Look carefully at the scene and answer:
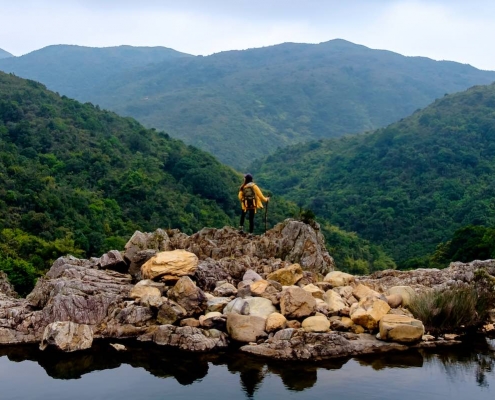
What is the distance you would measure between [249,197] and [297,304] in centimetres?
629

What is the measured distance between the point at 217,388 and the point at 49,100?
59941 mm

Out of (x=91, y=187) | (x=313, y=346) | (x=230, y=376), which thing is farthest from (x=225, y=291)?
(x=91, y=187)

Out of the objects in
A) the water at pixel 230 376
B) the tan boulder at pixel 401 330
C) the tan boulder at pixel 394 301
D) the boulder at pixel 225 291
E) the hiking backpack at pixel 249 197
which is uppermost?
the hiking backpack at pixel 249 197

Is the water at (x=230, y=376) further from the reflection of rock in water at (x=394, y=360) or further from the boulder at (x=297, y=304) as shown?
the boulder at (x=297, y=304)

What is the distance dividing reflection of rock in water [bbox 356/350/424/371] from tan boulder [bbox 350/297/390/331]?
1184 mm

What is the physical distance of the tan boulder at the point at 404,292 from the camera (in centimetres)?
1942

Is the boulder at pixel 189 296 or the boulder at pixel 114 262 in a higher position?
the boulder at pixel 114 262

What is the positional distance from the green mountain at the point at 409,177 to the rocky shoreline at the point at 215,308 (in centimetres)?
3874

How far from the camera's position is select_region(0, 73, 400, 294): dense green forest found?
38.5 m

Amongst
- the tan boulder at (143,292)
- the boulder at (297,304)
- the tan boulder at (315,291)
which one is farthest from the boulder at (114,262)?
the tan boulder at (315,291)

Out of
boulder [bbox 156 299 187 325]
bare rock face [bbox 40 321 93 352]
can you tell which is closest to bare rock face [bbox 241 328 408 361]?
boulder [bbox 156 299 187 325]

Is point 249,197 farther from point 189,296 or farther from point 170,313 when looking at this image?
point 170,313

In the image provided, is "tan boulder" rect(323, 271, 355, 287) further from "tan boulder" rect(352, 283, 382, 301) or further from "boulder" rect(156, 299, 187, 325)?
"boulder" rect(156, 299, 187, 325)

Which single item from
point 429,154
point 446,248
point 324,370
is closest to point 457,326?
point 324,370
